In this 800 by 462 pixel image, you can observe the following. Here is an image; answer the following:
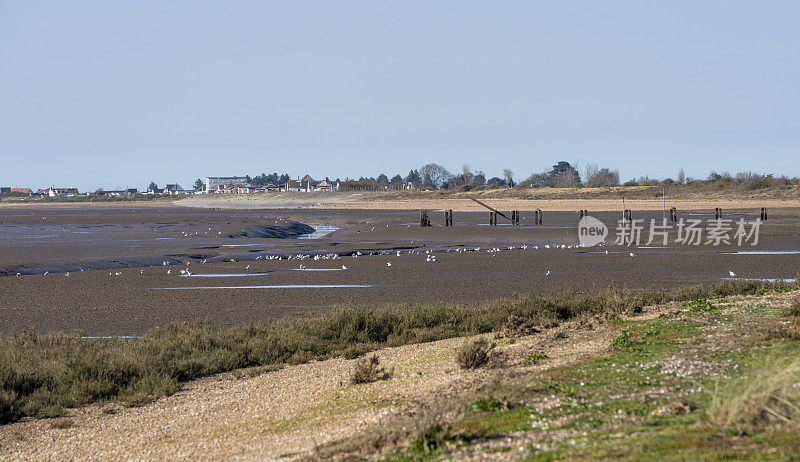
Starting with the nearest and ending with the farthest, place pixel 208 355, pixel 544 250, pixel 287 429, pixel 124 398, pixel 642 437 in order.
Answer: pixel 642 437
pixel 287 429
pixel 124 398
pixel 208 355
pixel 544 250

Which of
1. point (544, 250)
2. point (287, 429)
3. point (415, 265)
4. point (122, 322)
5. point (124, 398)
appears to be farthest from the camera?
point (544, 250)

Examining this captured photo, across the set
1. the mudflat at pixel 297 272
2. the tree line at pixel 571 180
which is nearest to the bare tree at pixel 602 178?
the tree line at pixel 571 180

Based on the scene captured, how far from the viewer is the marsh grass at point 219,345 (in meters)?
11.0

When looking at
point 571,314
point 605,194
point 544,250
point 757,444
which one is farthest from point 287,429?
point 605,194

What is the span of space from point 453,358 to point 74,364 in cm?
548

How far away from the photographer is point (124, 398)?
10828 mm

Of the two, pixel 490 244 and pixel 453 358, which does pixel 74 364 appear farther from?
pixel 490 244

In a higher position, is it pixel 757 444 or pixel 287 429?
pixel 757 444

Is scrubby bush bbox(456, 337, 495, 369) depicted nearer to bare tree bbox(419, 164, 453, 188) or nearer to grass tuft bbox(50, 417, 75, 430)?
grass tuft bbox(50, 417, 75, 430)

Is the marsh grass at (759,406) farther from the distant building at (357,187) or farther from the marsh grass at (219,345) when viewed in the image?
the distant building at (357,187)

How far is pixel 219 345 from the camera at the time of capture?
13570 mm

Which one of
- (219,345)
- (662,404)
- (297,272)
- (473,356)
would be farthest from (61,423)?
(297,272)

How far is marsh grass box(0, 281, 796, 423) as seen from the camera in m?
11.0

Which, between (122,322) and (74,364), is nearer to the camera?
(74,364)
